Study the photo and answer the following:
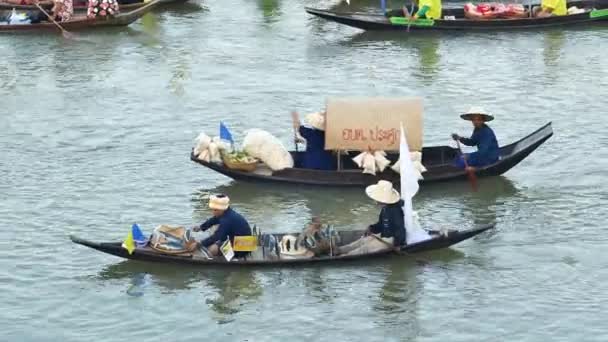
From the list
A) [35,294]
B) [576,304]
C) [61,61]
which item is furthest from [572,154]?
[61,61]

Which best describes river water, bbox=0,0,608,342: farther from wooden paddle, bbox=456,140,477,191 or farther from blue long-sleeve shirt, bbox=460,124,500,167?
blue long-sleeve shirt, bbox=460,124,500,167

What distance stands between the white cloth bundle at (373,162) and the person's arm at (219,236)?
3089mm

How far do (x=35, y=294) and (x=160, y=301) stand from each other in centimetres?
148

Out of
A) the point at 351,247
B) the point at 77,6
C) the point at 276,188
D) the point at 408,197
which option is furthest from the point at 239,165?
the point at 77,6

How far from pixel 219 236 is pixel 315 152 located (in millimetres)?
3110

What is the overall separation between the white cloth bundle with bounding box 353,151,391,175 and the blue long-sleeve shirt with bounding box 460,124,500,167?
3.61 ft

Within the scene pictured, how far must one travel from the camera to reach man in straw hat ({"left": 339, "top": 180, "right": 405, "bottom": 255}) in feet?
50.0

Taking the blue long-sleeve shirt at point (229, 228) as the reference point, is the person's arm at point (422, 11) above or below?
above

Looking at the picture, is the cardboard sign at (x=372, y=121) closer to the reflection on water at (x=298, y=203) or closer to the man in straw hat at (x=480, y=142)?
the man in straw hat at (x=480, y=142)

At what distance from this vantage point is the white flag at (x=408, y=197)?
1520 cm

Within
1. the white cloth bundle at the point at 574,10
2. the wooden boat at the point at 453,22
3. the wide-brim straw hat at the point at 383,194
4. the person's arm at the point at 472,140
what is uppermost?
the white cloth bundle at the point at 574,10

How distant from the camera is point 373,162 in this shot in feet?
57.5

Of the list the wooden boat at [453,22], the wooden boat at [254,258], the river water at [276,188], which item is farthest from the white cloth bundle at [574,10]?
the wooden boat at [254,258]

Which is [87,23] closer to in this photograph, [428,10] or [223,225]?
[428,10]
